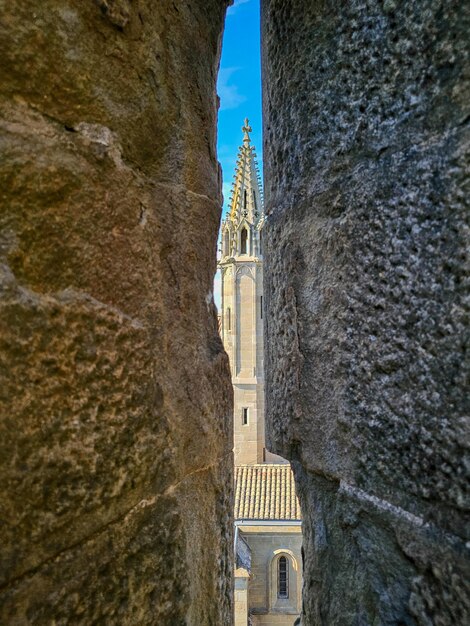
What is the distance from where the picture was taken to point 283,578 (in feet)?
51.1

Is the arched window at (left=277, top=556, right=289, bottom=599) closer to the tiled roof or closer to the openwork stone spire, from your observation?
the tiled roof

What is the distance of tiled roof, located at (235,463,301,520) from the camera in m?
14.9

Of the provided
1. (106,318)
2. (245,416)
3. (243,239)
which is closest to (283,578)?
(245,416)

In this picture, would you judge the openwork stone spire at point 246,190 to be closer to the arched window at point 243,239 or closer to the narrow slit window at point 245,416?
the arched window at point 243,239

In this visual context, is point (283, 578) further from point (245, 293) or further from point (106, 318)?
point (106, 318)

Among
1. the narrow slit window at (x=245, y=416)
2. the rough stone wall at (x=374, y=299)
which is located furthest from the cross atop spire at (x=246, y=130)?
the rough stone wall at (x=374, y=299)

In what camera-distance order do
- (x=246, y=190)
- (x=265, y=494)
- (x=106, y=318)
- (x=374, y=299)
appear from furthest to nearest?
(x=246, y=190) → (x=265, y=494) → (x=374, y=299) → (x=106, y=318)

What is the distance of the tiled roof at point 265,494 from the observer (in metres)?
14.9

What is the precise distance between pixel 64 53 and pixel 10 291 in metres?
0.30

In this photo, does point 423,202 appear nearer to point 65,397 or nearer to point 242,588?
point 65,397

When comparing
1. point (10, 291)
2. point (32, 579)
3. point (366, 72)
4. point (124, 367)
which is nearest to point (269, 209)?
point (366, 72)

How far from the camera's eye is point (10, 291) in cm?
60

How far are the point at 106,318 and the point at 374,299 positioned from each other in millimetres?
414

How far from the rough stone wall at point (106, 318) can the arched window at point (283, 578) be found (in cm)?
1576
